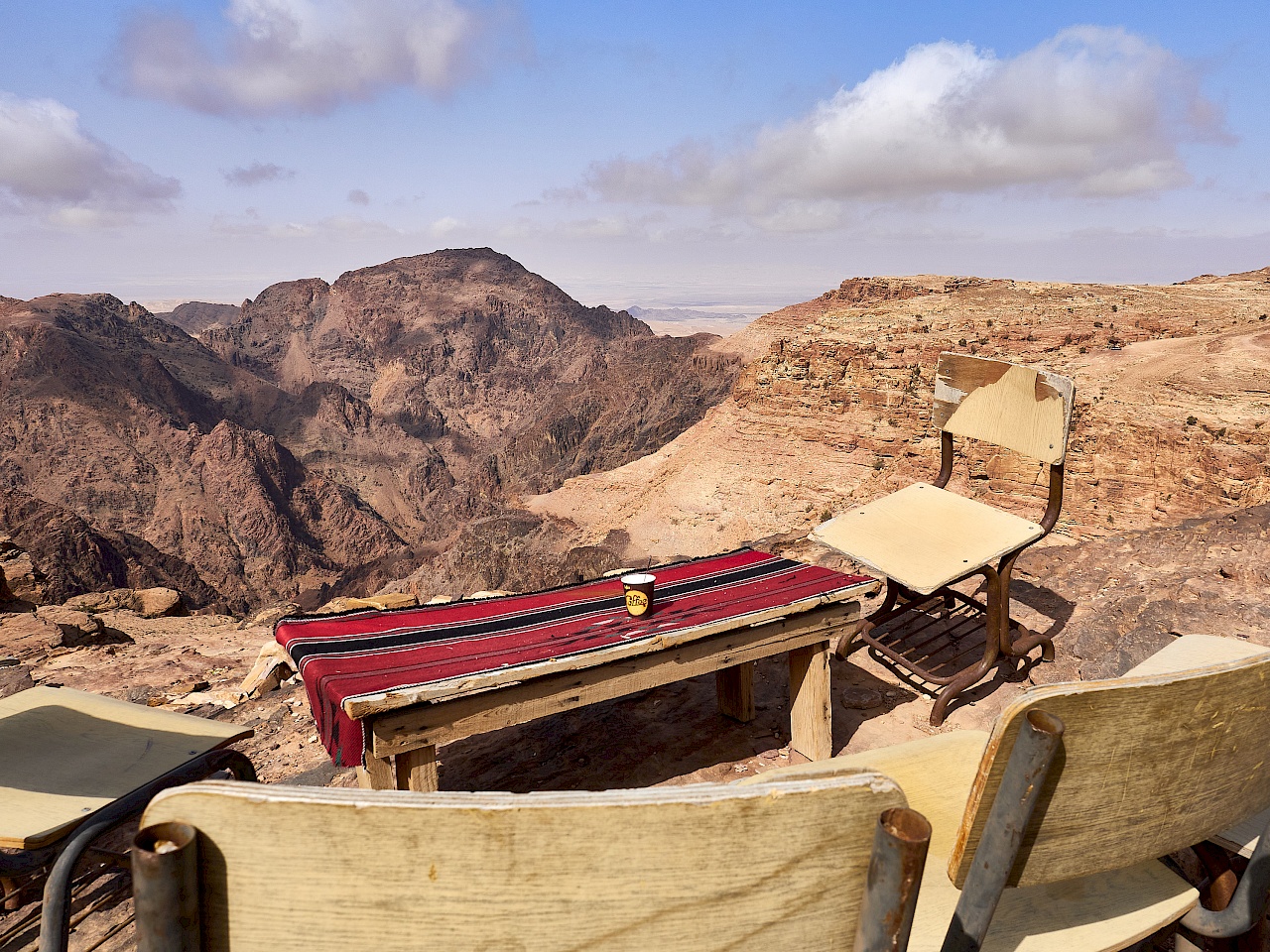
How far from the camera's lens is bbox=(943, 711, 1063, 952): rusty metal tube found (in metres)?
0.86

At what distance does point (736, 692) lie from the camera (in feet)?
11.2

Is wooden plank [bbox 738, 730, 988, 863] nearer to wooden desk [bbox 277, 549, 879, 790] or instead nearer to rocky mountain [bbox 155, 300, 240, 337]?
wooden desk [bbox 277, 549, 879, 790]

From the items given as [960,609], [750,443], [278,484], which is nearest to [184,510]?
[278,484]

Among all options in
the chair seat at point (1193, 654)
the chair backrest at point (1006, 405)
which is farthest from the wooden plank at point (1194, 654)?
the chair backrest at point (1006, 405)

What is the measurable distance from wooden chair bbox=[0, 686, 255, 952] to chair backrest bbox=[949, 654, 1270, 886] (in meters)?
1.69

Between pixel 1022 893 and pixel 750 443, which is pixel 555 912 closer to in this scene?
pixel 1022 893

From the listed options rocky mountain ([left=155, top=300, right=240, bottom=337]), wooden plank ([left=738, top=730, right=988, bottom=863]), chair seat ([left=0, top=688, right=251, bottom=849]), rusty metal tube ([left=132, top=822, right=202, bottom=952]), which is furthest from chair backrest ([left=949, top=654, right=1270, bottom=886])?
rocky mountain ([left=155, top=300, right=240, bottom=337])

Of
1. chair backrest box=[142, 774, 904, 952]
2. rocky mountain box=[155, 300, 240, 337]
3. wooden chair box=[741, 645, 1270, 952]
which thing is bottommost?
wooden chair box=[741, 645, 1270, 952]

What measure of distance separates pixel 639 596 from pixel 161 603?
8.50m

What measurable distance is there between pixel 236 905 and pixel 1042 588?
5060mm

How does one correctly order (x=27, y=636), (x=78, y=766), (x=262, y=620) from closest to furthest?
(x=78, y=766)
(x=27, y=636)
(x=262, y=620)

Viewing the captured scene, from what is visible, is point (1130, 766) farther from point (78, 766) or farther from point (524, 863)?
point (78, 766)

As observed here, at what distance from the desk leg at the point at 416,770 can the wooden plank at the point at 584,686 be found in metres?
0.06

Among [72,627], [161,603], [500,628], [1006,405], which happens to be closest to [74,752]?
[500,628]
